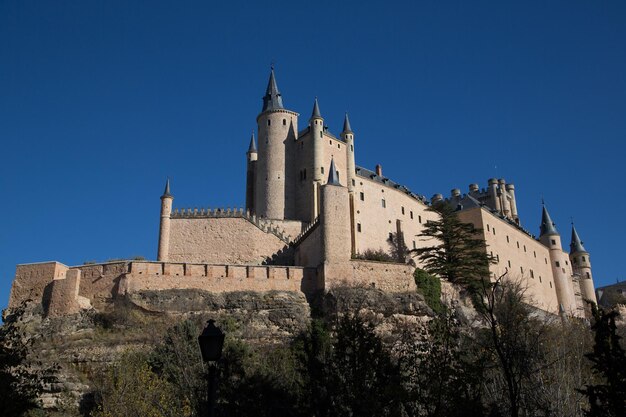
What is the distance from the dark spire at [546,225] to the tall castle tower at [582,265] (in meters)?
7.55

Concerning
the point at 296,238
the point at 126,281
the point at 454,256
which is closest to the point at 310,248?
the point at 296,238

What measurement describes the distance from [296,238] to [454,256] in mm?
12337

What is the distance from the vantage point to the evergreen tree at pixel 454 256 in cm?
4859

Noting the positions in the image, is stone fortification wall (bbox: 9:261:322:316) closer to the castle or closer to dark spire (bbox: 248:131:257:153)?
the castle

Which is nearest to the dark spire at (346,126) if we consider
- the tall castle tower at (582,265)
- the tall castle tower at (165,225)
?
the tall castle tower at (165,225)

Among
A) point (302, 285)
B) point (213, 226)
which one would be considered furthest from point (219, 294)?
point (213, 226)

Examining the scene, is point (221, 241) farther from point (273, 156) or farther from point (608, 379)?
point (608, 379)

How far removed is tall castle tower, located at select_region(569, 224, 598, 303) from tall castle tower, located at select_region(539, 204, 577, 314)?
460 centimetres

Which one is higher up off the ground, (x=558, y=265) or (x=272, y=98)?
(x=272, y=98)

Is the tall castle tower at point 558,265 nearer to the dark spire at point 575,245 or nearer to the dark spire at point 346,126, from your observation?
the dark spire at point 575,245

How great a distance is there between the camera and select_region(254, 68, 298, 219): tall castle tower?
2147 inches

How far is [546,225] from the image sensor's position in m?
77.6

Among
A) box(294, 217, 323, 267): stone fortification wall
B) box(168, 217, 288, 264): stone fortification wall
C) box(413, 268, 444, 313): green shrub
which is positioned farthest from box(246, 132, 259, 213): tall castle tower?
box(413, 268, 444, 313): green shrub

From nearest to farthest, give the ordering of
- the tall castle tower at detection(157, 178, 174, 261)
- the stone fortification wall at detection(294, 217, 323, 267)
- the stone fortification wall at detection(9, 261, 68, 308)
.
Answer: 1. the stone fortification wall at detection(9, 261, 68, 308)
2. the stone fortification wall at detection(294, 217, 323, 267)
3. the tall castle tower at detection(157, 178, 174, 261)
